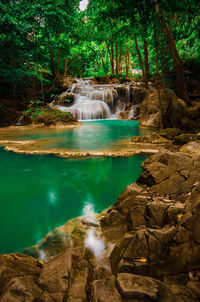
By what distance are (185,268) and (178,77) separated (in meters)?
12.9

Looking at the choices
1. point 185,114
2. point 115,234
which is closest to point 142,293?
point 115,234

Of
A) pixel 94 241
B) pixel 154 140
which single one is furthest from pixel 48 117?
pixel 94 241

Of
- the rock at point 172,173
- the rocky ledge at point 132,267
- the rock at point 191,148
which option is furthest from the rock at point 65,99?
the rocky ledge at point 132,267

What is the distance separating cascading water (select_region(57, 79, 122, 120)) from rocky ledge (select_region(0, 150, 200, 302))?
16196mm

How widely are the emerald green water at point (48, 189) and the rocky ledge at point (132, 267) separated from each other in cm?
76

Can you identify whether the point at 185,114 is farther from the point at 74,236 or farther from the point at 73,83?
the point at 73,83

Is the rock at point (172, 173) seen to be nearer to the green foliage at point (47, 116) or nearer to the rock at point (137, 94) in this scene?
the green foliage at point (47, 116)

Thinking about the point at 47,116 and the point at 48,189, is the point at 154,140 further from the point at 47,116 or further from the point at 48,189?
the point at 47,116

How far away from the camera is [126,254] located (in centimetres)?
179

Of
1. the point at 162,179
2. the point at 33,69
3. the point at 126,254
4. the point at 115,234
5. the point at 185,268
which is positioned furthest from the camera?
the point at 33,69

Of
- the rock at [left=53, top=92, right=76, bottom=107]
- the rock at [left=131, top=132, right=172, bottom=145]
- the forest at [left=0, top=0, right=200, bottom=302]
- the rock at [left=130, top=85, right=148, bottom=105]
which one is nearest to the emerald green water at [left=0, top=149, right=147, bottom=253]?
the forest at [left=0, top=0, right=200, bottom=302]

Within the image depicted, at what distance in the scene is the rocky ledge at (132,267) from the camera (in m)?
1.35

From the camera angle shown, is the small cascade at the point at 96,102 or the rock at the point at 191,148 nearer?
the rock at the point at 191,148

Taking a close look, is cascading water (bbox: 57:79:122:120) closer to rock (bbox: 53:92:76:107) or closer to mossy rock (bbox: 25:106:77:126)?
rock (bbox: 53:92:76:107)
